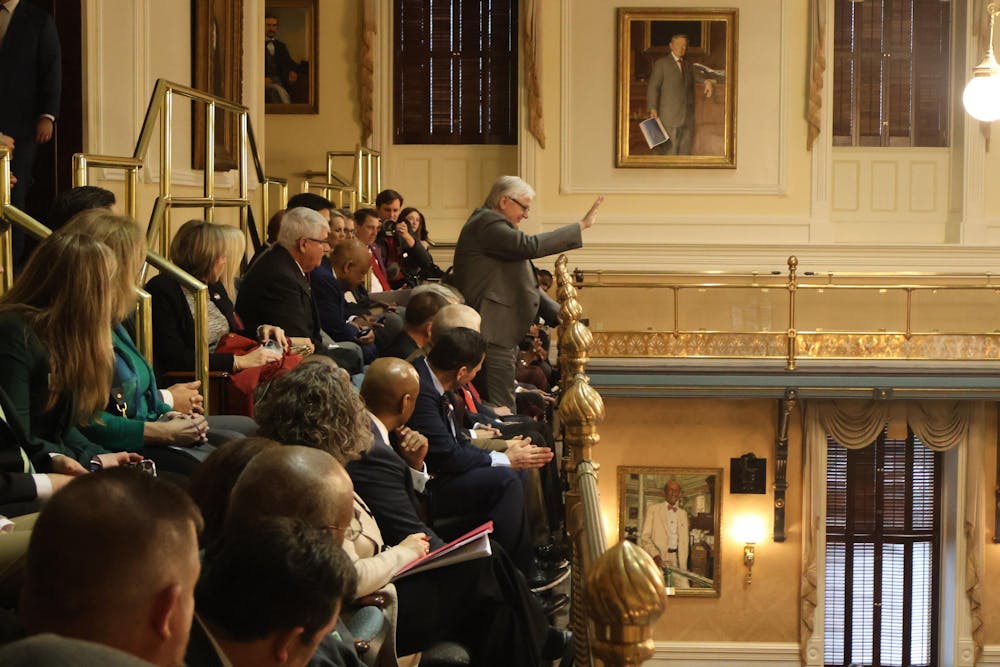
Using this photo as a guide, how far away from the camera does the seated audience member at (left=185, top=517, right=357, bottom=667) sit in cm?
195

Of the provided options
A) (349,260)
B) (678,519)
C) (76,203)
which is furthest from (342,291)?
(678,519)

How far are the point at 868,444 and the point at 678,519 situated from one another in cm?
222

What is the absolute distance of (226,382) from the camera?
5109 millimetres

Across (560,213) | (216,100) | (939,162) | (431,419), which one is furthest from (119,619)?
(939,162)

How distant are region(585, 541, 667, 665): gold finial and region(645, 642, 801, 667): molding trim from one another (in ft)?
44.2

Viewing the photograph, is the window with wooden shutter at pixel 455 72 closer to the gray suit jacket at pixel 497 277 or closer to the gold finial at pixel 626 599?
the gray suit jacket at pixel 497 277

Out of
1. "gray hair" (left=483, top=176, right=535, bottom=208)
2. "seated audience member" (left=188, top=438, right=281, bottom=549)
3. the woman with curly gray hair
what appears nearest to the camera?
"seated audience member" (left=188, top=438, right=281, bottom=549)

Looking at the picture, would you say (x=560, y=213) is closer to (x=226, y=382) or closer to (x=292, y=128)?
(x=292, y=128)

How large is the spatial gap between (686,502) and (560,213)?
3.44m

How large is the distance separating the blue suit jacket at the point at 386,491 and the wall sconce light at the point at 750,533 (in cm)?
1140

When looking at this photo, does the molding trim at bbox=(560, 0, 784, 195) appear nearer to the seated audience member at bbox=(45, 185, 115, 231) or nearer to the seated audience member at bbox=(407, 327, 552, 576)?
the seated audience member at bbox=(407, 327, 552, 576)

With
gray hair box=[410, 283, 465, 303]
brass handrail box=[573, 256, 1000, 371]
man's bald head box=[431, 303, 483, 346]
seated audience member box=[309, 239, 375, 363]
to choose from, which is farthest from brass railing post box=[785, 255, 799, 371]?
man's bald head box=[431, 303, 483, 346]

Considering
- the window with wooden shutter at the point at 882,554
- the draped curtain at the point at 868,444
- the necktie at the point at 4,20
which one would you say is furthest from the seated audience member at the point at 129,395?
the window with wooden shutter at the point at 882,554

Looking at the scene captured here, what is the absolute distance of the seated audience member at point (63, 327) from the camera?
3.57 metres
